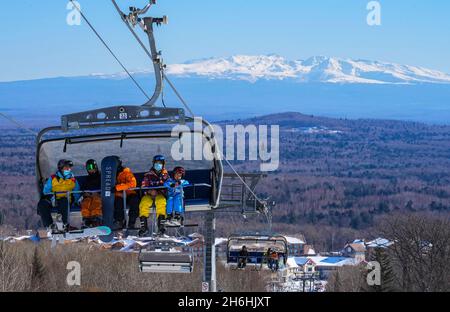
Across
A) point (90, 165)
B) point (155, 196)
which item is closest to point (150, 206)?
point (155, 196)

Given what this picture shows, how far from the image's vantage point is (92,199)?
1967 cm

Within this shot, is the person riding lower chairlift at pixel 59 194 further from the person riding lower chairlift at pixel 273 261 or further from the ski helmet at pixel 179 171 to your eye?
the person riding lower chairlift at pixel 273 261

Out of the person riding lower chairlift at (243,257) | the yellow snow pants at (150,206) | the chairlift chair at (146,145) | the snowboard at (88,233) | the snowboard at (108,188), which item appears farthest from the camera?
the person riding lower chairlift at (243,257)

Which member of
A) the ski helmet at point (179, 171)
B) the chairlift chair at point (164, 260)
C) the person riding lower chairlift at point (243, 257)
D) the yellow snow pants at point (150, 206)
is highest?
the ski helmet at point (179, 171)

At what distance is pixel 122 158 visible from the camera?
1992cm

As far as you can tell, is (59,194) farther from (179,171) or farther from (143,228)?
(179,171)

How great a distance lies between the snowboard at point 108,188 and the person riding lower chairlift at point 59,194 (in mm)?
650

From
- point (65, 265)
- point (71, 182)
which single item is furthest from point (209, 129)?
point (65, 265)

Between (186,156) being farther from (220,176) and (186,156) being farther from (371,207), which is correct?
(371,207)

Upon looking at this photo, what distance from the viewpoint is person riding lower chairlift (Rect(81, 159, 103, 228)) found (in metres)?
19.5

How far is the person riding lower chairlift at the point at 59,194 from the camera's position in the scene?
19.6m

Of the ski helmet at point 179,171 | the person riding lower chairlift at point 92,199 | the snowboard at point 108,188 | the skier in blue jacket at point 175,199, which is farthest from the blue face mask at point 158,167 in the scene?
the person riding lower chairlift at point 92,199

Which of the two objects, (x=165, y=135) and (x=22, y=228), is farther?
(x=22, y=228)
